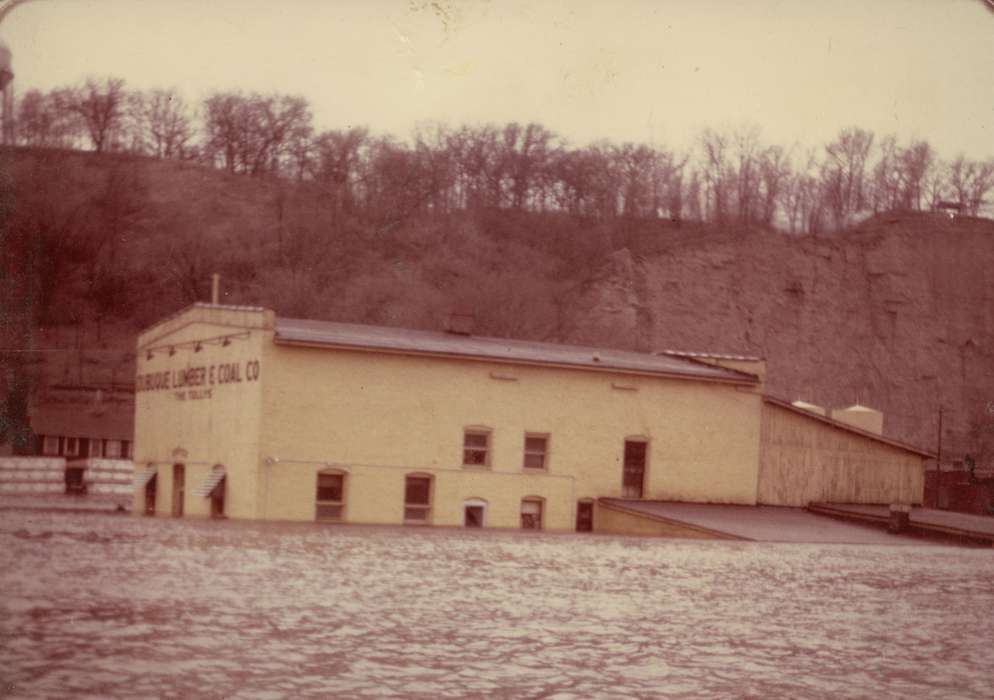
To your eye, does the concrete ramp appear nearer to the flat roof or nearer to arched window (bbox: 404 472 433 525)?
the flat roof

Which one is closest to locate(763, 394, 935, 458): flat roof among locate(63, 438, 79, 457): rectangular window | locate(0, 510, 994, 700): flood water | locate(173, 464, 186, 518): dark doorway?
locate(173, 464, 186, 518): dark doorway

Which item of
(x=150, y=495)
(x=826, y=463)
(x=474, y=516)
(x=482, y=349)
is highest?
(x=482, y=349)

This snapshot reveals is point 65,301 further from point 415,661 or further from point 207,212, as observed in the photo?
point 415,661

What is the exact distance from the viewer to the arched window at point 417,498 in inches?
1442

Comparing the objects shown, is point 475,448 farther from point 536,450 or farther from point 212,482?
point 212,482

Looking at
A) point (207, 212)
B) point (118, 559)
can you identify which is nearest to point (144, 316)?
point (207, 212)

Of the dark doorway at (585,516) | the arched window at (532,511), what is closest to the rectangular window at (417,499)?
the arched window at (532,511)

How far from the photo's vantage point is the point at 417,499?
1454 inches

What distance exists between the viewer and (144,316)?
90938 millimetres

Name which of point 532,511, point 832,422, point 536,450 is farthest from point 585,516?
point 832,422

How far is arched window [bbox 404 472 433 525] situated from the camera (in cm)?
3662

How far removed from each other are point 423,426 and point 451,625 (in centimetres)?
2471

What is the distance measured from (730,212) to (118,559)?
90.1 metres

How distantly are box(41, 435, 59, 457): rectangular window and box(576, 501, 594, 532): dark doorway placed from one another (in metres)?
31.0
